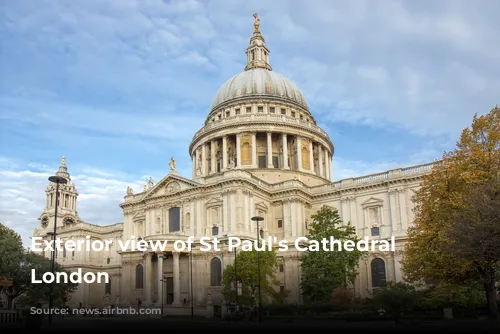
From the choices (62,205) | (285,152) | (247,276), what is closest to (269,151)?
(285,152)

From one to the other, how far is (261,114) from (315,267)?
108 feet

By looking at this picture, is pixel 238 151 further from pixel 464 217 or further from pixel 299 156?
pixel 464 217

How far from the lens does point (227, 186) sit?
61.6m

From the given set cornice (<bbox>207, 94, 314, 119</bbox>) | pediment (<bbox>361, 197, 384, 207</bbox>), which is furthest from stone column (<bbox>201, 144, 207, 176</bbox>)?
pediment (<bbox>361, 197, 384, 207</bbox>)

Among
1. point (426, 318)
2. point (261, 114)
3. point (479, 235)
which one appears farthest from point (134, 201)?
point (479, 235)

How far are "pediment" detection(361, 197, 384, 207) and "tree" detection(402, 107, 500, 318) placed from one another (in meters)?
25.0

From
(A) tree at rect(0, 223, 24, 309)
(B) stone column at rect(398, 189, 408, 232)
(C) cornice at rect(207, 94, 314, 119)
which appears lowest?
(A) tree at rect(0, 223, 24, 309)

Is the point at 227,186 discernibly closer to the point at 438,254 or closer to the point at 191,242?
the point at 191,242

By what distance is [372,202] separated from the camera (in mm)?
64812

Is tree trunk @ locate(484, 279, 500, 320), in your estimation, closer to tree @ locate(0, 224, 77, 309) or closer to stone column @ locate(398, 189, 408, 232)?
stone column @ locate(398, 189, 408, 232)

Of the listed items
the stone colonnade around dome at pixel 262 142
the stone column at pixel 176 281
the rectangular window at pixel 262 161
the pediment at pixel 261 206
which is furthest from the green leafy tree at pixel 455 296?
the rectangular window at pixel 262 161

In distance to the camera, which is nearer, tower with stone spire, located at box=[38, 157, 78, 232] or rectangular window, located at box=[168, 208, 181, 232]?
rectangular window, located at box=[168, 208, 181, 232]

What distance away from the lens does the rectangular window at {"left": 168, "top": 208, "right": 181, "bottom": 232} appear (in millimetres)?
65438

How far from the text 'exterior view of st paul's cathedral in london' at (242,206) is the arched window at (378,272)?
4.8 inches
